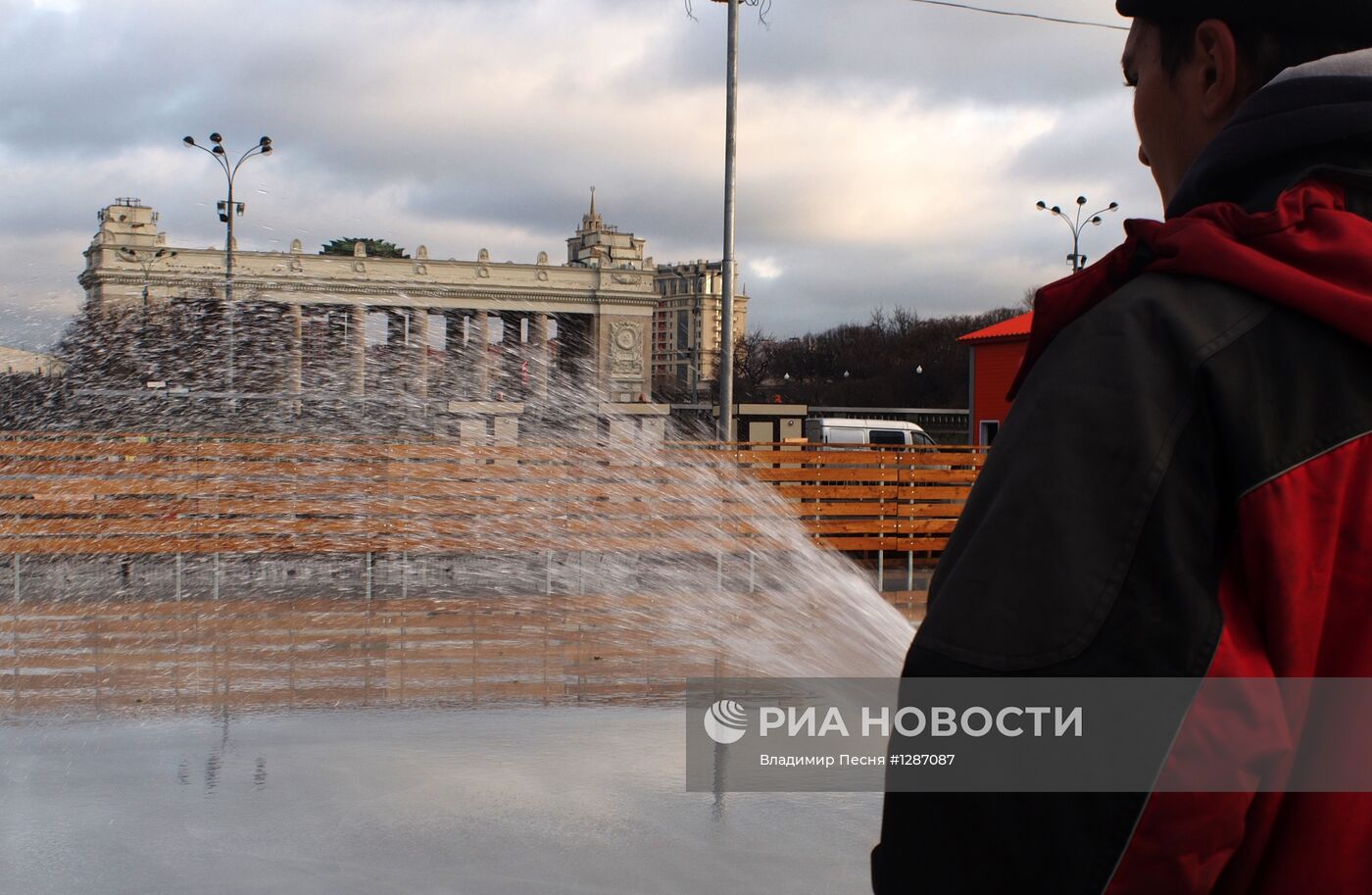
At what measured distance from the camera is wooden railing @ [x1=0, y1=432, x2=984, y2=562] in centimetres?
1380

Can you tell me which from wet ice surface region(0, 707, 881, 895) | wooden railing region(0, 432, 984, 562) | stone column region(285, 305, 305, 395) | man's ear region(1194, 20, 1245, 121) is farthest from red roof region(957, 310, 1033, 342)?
man's ear region(1194, 20, 1245, 121)

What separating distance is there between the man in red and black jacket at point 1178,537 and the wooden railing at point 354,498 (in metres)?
12.7

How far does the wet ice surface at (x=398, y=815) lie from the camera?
388 centimetres

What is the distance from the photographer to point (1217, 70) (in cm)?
111

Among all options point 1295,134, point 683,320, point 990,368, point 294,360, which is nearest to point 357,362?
point 294,360

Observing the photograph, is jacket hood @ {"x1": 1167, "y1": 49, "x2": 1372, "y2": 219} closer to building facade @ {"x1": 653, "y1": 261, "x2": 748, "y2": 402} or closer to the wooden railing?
the wooden railing

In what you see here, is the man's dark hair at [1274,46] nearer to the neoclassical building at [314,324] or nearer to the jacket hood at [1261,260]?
the jacket hood at [1261,260]

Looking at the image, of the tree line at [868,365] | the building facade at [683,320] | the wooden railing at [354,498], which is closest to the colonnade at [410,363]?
the wooden railing at [354,498]

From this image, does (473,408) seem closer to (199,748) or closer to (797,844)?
(199,748)

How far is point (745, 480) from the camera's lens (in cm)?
1580

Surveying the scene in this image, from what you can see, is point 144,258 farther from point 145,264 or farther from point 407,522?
point 407,522

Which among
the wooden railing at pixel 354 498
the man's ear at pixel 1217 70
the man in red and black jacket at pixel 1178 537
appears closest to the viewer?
the man in red and black jacket at pixel 1178 537

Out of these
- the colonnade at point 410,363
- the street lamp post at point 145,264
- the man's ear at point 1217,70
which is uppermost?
the street lamp post at point 145,264

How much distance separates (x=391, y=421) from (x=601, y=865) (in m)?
13.9
